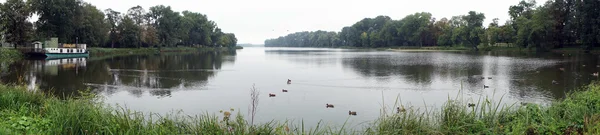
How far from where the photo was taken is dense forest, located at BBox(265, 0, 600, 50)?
196 ft

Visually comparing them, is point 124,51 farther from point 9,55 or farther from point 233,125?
point 233,125

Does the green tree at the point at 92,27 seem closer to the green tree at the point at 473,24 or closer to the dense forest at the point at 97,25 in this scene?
the dense forest at the point at 97,25

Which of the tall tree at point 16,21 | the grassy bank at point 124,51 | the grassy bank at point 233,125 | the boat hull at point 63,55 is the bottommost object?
the grassy bank at point 233,125

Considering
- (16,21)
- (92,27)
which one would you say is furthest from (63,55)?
(92,27)

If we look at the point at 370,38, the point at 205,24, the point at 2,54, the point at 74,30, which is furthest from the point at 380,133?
the point at 370,38

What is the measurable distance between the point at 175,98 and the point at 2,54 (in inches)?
1233

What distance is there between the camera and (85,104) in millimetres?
7883

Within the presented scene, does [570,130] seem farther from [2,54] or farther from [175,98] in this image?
[2,54]

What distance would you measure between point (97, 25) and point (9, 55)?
77.9ft

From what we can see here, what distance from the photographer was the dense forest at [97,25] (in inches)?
1806

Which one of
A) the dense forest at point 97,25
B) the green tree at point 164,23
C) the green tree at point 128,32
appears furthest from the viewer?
the green tree at point 164,23

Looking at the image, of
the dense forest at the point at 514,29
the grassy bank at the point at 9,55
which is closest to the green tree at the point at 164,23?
the grassy bank at the point at 9,55

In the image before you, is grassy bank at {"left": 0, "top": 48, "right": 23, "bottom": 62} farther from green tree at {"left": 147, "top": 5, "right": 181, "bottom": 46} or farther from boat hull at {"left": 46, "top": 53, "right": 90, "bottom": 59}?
green tree at {"left": 147, "top": 5, "right": 181, "bottom": 46}

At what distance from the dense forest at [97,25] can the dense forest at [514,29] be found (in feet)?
180
